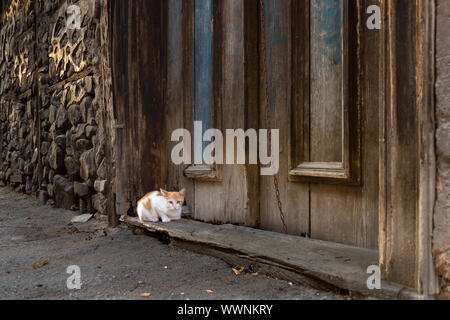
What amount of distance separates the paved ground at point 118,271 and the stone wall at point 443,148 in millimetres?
437

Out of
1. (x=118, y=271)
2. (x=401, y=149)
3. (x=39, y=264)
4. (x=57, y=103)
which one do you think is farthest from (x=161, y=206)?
(x=57, y=103)

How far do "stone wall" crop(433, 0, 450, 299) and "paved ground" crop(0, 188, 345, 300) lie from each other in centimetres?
44

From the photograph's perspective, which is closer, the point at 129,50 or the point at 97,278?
the point at 97,278

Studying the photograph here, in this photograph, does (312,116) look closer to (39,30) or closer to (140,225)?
(140,225)

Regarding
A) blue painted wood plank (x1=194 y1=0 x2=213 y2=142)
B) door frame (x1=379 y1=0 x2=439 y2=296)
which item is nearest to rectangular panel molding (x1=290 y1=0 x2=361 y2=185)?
door frame (x1=379 y1=0 x2=439 y2=296)

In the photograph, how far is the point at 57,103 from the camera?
4352 millimetres

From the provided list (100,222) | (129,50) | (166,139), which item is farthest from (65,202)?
(129,50)

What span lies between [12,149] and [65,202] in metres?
2.90

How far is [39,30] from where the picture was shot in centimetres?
481

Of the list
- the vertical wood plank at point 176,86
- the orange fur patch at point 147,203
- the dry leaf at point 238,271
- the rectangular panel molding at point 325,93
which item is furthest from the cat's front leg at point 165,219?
the rectangular panel molding at point 325,93

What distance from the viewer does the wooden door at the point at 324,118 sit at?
1.76 m

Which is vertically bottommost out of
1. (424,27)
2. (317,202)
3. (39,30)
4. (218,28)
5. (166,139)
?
(317,202)

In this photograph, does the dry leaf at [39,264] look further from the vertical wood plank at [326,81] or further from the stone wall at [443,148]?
the stone wall at [443,148]

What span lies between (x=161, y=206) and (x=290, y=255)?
1205 mm
